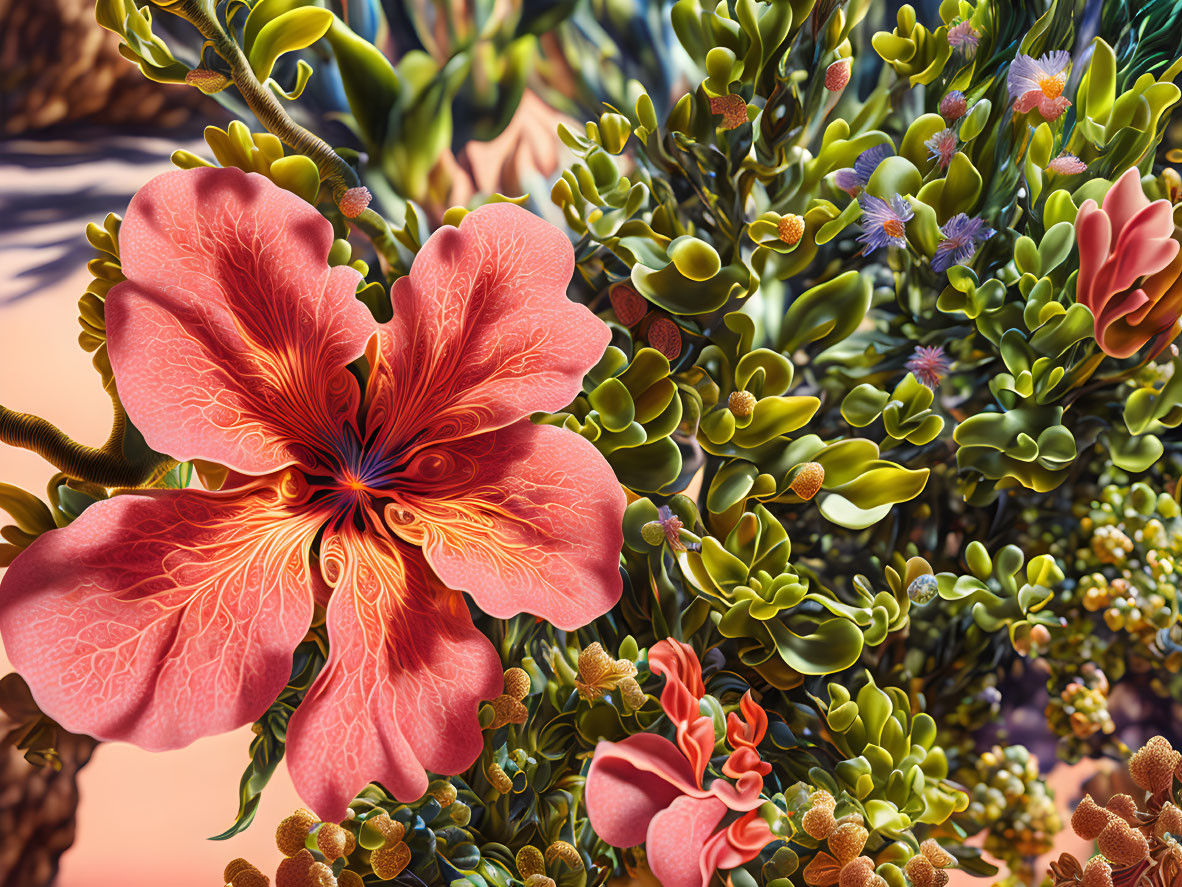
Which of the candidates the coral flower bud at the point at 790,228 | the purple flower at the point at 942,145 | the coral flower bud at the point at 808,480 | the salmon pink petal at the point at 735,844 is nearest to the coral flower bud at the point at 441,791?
the salmon pink petal at the point at 735,844

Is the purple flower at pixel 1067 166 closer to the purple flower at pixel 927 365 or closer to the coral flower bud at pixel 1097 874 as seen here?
the purple flower at pixel 927 365

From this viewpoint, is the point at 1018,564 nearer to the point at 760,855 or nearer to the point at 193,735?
the point at 760,855

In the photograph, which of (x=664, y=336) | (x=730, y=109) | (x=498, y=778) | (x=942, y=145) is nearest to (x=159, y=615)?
(x=498, y=778)

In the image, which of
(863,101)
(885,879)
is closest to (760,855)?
(885,879)

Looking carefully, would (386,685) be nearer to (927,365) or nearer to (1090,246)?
(927,365)

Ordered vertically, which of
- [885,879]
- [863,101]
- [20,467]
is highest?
[863,101]

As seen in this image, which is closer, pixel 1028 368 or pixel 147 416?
pixel 147 416
